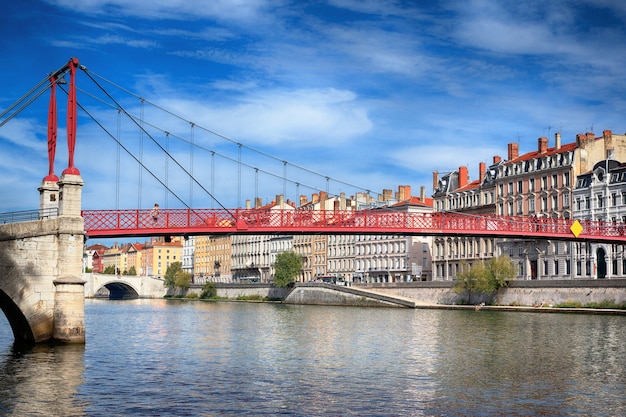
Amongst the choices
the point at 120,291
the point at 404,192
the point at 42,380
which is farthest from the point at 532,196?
the point at 120,291

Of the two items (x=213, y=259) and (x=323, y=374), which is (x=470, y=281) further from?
(x=213, y=259)

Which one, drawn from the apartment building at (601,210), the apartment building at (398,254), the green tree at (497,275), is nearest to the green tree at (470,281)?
the green tree at (497,275)

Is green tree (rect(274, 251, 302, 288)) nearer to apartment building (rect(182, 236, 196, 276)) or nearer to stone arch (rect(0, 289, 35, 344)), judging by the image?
apartment building (rect(182, 236, 196, 276))

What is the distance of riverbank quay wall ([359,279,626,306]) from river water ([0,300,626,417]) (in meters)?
21.7

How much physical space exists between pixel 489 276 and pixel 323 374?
54.2 metres

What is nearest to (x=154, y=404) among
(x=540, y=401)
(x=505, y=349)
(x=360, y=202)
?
(x=540, y=401)

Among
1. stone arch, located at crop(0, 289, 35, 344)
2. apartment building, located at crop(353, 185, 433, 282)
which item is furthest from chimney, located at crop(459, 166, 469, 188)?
stone arch, located at crop(0, 289, 35, 344)

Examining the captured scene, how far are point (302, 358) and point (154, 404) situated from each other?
498 inches

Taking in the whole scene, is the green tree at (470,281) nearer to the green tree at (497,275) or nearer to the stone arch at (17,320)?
the green tree at (497,275)

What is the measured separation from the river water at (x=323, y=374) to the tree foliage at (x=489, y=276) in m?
31.2

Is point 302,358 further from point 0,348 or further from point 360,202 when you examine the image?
point 360,202

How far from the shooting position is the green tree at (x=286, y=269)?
4500 inches

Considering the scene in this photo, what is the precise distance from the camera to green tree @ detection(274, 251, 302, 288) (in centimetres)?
11431

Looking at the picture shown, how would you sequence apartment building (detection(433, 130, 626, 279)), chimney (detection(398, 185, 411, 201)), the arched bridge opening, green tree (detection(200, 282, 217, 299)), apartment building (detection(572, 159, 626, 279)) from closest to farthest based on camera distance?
apartment building (detection(572, 159, 626, 279)) < apartment building (detection(433, 130, 626, 279)) < chimney (detection(398, 185, 411, 201)) < green tree (detection(200, 282, 217, 299)) < the arched bridge opening
